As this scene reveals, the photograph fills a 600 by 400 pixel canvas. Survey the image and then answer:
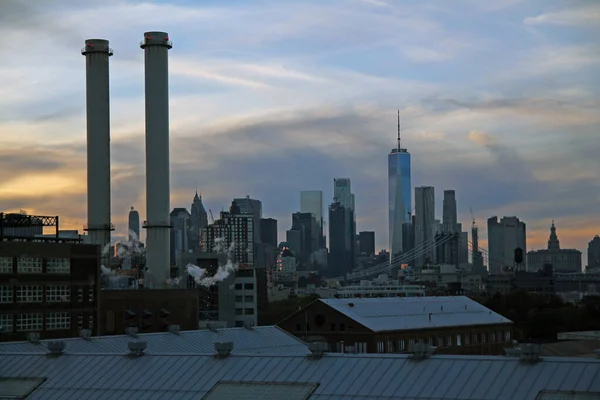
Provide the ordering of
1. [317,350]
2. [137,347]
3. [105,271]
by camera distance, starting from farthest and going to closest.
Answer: [105,271] → [137,347] → [317,350]

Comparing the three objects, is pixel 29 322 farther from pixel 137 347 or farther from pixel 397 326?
pixel 397 326

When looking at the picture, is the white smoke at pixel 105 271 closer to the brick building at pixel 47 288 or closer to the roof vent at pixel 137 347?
the brick building at pixel 47 288

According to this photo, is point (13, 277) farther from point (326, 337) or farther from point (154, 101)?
point (154, 101)

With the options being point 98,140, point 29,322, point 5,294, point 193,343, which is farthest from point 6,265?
point 98,140

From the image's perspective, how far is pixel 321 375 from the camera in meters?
50.7

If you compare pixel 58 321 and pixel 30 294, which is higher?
pixel 30 294

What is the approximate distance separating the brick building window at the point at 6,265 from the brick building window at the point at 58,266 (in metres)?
4.46

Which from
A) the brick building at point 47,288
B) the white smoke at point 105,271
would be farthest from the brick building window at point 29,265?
the white smoke at point 105,271

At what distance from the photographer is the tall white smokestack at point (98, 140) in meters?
174

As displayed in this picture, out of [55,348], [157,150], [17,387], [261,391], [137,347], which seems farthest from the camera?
[157,150]

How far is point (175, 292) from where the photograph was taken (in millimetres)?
142750

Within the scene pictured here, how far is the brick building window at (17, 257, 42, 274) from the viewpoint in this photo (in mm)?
103688

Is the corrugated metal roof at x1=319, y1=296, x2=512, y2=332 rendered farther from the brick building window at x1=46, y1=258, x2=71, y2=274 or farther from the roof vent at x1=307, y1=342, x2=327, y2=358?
the roof vent at x1=307, y1=342, x2=327, y2=358

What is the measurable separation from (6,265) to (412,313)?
63209 mm
